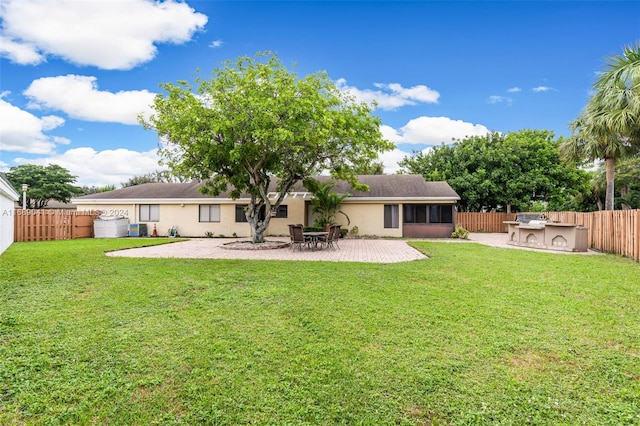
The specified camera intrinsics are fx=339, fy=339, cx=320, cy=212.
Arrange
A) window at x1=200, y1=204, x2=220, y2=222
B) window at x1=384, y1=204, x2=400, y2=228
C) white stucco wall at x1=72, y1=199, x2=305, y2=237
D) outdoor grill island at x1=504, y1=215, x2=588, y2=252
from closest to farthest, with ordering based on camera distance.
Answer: outdoor grill island at x1=504, y1=215, x2=588, y2=252 < window at x1=384, y1=204, x2=400, y2=228 < white stucco wall at x1=72, y1=199, x2=305, y2=237 < window at x1=200, y1=204, x2=220, y2=222

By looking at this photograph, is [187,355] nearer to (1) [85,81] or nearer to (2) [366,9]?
(2) [366,9]

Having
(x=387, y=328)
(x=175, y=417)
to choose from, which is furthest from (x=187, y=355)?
(x=387, y=328)

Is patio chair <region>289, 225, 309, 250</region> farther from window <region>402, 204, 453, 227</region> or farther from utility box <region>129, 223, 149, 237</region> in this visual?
utility box <region>129, 223, 149, 237</region>

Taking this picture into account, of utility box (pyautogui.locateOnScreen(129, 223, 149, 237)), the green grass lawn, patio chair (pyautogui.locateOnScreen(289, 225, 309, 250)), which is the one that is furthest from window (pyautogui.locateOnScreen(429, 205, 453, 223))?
utility box (pyautogui.locateOnScreen(129, 223, 149, 237))

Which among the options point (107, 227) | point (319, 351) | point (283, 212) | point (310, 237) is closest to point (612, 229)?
point (310, 237)

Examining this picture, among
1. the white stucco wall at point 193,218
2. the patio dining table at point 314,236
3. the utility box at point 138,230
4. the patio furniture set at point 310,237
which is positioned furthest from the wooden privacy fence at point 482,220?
the utility box at point 138,230

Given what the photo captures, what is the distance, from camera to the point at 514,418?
2.86 metres

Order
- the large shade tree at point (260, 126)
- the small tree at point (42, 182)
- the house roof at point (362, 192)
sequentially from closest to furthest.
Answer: the large shade tree at point (260, 126) → the house roof at point (362, 192) → the small tree at point (42, 182)

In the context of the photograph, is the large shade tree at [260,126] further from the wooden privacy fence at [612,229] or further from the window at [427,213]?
the wooden privacy fence at [612,229]

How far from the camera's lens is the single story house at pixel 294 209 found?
2108cm

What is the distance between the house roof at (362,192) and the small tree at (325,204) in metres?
1.57

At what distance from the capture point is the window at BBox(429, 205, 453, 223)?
2095 cm

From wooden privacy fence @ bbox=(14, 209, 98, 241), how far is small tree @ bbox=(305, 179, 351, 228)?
14166 mm

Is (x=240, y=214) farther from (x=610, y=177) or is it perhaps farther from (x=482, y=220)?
(x=610, y=177)
